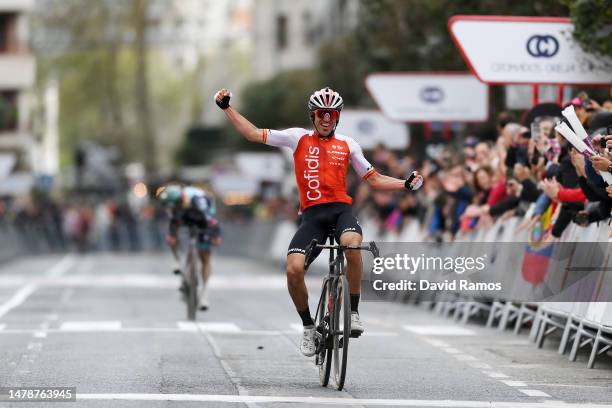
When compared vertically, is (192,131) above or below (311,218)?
below

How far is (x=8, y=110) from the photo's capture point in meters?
81.8

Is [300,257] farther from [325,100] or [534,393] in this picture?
[534,393]

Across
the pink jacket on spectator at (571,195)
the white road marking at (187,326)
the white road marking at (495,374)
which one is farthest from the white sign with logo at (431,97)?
the white road marking at (495,374)

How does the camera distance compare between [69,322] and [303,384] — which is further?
[69,322]

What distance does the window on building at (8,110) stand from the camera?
3128 inches

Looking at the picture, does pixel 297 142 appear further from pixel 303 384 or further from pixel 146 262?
pixel 146 262

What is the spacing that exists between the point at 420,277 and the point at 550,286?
2.18 metres

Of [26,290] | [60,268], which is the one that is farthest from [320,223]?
[60,268]

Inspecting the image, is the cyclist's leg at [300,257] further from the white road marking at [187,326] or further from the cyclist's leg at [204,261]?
the cyclist's leg at [204,261]

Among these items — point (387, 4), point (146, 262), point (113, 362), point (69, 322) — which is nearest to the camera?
point (113, 362)

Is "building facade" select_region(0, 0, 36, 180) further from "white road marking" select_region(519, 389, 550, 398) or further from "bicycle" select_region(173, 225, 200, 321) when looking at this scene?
"white road marking" select_region(519, 389, 550, 398)

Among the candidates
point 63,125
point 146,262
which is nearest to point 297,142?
point 146,262

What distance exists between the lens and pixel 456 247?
20625 mm

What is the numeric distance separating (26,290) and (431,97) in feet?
24.1
